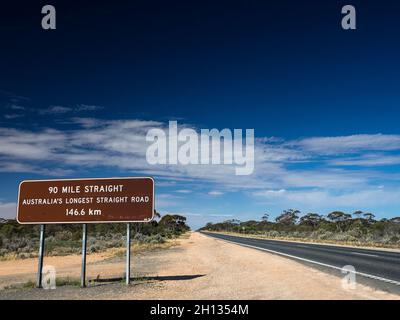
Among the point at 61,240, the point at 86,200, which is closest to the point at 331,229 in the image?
the point at 61,240

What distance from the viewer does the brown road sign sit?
1316 cm

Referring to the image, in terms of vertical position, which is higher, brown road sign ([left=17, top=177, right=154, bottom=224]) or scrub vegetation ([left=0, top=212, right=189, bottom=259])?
brown road sign ([left=17, top=177, right=154, bottom=224])

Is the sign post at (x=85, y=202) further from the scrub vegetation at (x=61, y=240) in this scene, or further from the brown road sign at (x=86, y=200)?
the scrub vegetation at (x=61, y=240)

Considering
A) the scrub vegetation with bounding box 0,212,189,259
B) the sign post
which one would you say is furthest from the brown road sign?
the scrub vegetation with bounding box 0,212,189,259

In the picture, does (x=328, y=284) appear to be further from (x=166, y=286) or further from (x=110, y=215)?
(x=110, y=215)

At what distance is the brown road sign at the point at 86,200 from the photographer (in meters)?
13.2

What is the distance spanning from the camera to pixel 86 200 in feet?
44.0

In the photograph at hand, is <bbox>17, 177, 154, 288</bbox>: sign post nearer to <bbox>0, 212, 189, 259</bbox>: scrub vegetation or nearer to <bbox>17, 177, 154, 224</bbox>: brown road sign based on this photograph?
<bbox>17, 177, 154, 224</bbox>: brown road sign

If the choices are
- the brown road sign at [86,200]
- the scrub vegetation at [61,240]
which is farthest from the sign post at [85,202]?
the scrub vegetation at [61,240]

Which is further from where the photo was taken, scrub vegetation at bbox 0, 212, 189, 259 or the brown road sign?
scrub vegetation at bbox 0, 212, 189, 259

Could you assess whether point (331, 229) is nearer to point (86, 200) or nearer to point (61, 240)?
point (61, 240)
